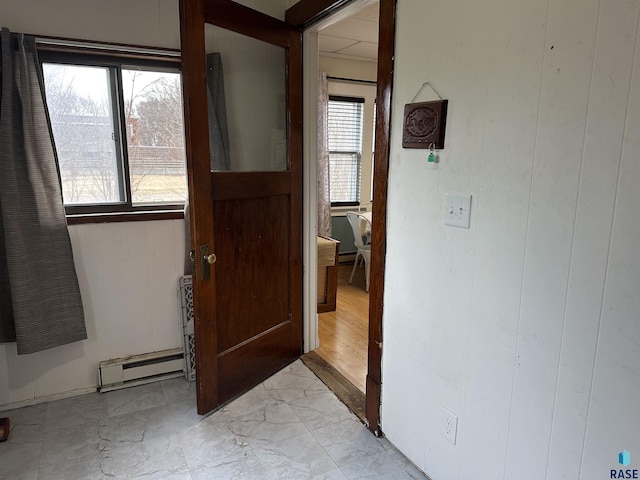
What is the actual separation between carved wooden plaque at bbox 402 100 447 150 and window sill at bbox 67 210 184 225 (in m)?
1.44

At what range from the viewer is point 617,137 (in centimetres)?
102

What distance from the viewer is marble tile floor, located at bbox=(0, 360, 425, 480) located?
1.76 metres

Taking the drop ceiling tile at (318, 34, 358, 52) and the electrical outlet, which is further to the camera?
the drop ceiling tile at (318, 34, 358, 52)

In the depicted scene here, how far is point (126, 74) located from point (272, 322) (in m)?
1.64

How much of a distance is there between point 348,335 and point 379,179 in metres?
1.67

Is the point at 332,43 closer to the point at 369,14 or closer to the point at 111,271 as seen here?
the point at 369,14

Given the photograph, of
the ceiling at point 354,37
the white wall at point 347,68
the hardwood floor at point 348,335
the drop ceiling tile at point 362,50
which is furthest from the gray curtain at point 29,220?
the white wall at point 347,68

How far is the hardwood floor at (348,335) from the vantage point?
2.64 m

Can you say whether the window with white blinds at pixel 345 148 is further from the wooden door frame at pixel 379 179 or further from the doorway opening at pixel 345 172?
the wooden door frame at pixel 379 179

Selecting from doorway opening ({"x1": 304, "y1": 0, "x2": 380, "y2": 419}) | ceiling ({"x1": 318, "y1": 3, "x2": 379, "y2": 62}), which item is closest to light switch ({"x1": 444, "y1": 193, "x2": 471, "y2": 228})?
doorway opening ({"x1": 304, "y1": 0, "x2": 380, "y2": 419})

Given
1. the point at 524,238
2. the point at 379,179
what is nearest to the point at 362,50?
the point at 379,179

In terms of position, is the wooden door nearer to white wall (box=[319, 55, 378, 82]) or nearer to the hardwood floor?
the hardwood floor

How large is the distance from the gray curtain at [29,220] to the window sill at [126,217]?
85 millimetres

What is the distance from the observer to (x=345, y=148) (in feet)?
16.4
